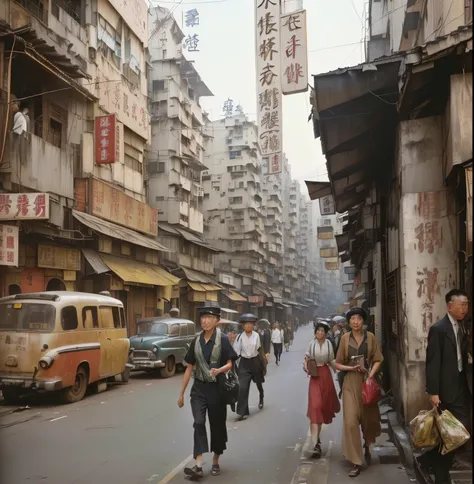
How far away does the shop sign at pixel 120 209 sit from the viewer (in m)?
24.9

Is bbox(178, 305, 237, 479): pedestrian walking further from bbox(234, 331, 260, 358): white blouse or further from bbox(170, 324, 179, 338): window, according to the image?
bbox(170, 324, 179, 338): window

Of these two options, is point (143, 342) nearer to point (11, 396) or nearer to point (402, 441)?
point (11, 396)

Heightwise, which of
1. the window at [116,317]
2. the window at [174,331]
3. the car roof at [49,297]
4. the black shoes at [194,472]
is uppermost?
the car roof at [49,297]

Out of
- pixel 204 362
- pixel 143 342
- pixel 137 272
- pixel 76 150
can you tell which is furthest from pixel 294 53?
pixel 137 272

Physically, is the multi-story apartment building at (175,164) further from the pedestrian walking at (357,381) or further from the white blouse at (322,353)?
the pedestrian walking at (357,381)

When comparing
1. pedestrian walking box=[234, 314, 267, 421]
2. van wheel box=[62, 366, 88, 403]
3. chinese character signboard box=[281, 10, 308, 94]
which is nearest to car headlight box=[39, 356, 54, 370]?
van wheel box=[62, 366, 88, 403]

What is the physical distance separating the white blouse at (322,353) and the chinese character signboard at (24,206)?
456 inches

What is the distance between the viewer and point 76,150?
24453mm

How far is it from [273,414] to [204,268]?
33.9 metres

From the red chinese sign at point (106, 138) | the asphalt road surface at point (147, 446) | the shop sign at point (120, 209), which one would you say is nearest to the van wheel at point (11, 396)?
the asphalt road surface at point (147, 446)

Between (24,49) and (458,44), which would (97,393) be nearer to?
(24,49)

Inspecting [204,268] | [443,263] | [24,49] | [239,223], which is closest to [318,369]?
[443,263]

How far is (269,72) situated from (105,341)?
7698 mm

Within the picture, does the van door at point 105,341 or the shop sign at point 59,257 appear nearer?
the van door at point 105,341
